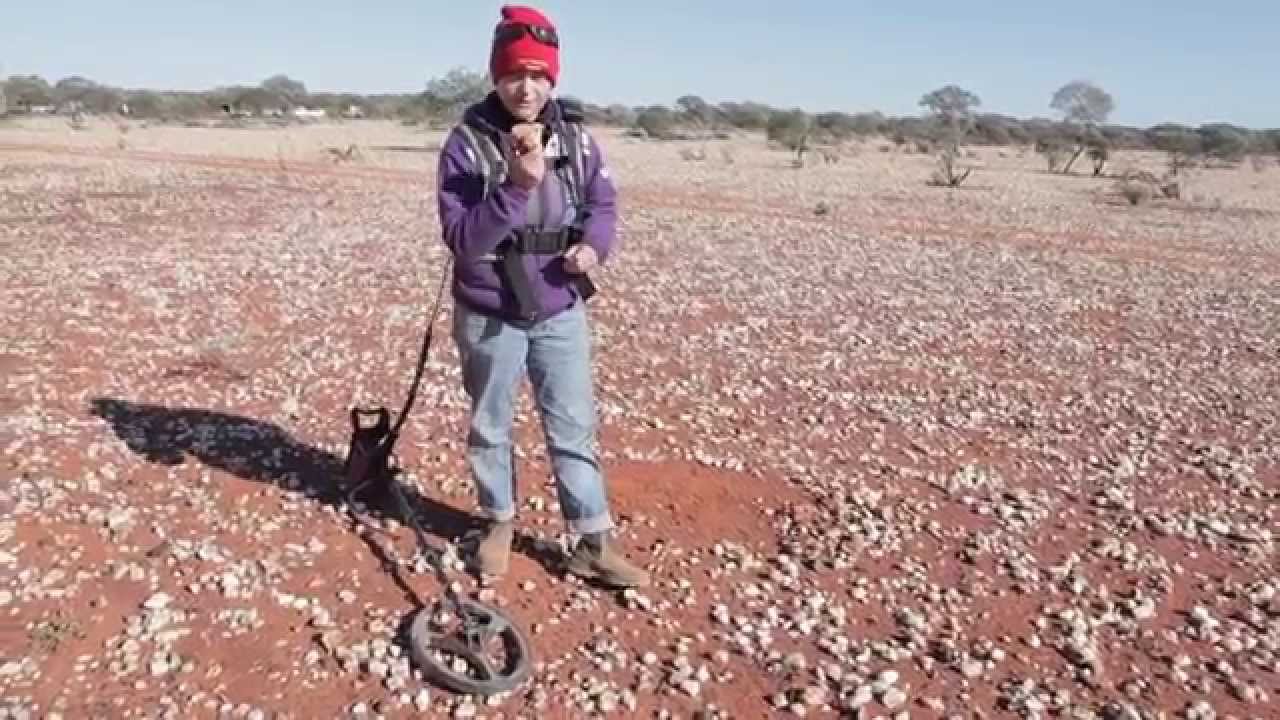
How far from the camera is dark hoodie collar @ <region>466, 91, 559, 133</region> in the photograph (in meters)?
4.36

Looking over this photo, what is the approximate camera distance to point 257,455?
6.41 m

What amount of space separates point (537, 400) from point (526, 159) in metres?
1.29

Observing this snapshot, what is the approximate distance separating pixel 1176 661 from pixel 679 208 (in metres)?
18.9

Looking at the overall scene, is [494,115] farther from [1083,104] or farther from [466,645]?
[1083,104]

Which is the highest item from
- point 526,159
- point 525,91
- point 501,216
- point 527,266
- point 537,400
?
point 525,91

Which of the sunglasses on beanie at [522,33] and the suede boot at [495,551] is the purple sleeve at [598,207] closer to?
the sunglasses on beanie at [522,33]

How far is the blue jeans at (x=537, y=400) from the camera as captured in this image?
184 inches

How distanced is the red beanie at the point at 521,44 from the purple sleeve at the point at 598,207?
0.45 meters

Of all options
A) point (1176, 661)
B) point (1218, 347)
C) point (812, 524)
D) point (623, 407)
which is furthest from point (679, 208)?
point (1176, 661)

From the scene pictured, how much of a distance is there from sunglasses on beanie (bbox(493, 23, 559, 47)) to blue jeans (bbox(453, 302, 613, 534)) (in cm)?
114

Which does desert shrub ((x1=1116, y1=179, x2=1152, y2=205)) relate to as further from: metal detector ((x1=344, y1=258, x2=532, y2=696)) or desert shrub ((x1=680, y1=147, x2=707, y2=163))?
metal detector ((x1=344, y1=258, x2=532, y2=696))

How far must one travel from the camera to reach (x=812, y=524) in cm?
606

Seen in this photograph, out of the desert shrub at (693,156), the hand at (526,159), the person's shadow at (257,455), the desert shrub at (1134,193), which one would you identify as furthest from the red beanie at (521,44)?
the desert shrub at (693,156)

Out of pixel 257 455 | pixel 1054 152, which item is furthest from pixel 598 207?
pixel 1054 152
